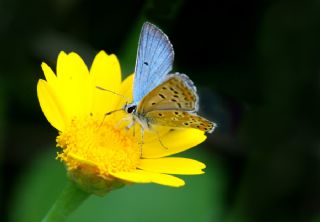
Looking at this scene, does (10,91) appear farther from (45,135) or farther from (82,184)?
(82,184)

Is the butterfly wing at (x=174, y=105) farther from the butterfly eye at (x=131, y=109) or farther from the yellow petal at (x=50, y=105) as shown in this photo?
the yellow petal at (x=50, y=105)

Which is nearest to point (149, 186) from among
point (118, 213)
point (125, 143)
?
point (118, 213)

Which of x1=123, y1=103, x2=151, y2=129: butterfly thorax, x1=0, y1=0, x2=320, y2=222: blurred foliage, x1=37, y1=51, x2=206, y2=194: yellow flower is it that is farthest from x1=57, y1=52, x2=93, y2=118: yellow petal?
x1=0, y1=0, x2=320, y2=222: blurred foliage

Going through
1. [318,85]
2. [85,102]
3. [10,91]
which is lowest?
[10,91]

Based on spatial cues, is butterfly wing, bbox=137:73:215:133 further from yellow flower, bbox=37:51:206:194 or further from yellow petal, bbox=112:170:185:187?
yellow petal, bbox=112:170:185:187

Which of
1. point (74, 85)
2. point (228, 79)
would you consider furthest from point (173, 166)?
point (228, 79)

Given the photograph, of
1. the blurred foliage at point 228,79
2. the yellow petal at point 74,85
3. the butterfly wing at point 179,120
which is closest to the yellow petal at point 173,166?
the butterfly wing at point 179,120
